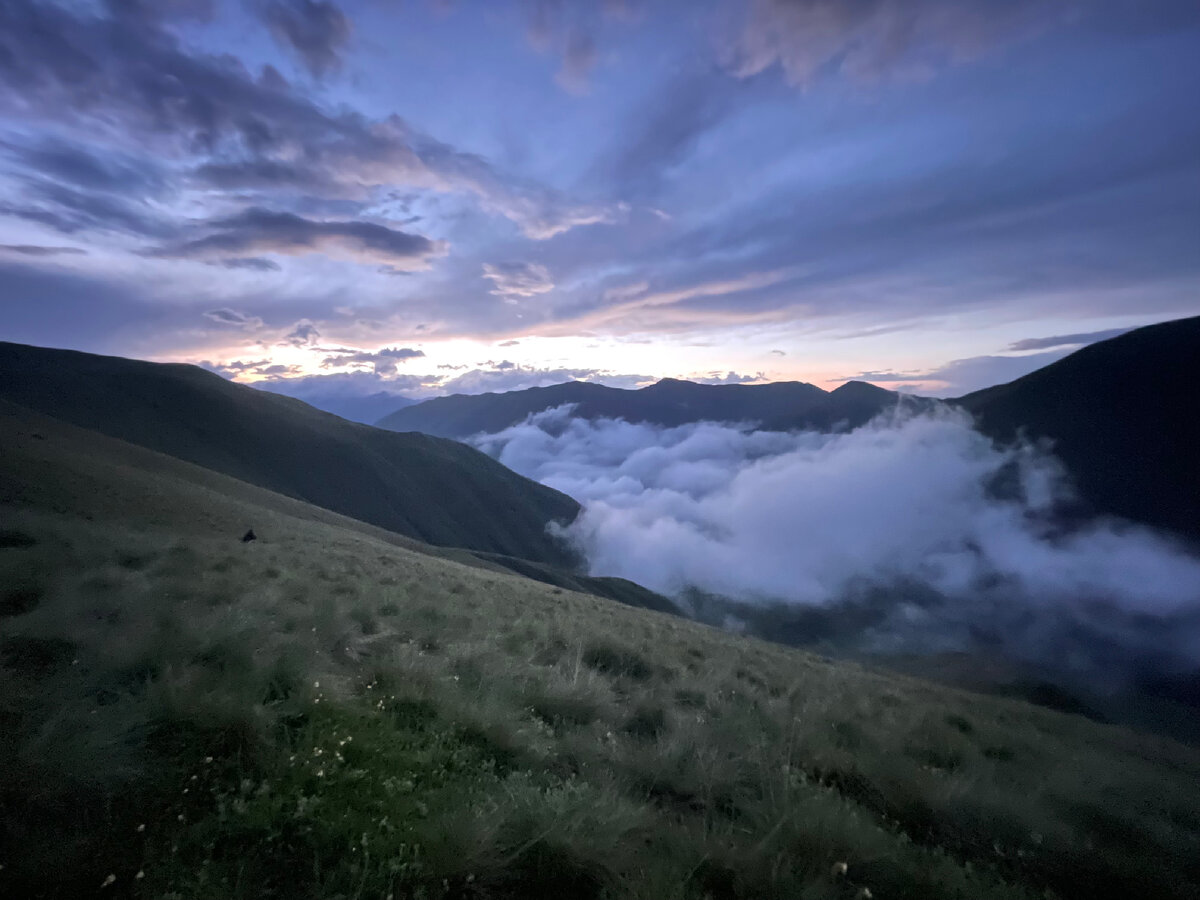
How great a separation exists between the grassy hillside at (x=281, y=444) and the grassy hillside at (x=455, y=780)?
259 feet

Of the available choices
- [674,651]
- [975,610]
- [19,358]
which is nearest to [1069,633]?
[975,610]

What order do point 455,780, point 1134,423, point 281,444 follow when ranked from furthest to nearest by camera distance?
1. point 1134,423
2. point 281,444
3. point 455,780

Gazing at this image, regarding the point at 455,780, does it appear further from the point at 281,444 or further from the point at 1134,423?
the point at 1134,423

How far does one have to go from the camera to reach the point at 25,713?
378 cm

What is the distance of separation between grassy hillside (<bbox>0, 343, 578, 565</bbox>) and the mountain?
183 m

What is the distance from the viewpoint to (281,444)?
104 m

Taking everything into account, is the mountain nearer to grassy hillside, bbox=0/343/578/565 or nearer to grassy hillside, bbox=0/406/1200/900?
grassy hillside, bbox=0/343/578/565

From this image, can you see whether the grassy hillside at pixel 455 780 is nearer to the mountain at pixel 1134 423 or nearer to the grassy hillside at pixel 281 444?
the grassy hillside at pixel 281 444

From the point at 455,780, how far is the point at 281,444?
117 meters

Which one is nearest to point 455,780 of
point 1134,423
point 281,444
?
point 281,444

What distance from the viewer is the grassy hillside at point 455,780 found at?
10.3ft

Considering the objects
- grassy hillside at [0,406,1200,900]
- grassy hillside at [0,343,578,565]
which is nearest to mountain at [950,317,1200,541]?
grassy hillside at [0,343,578,565]

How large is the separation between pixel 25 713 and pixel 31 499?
21.9 meters

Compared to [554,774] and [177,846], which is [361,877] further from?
[554,774]
